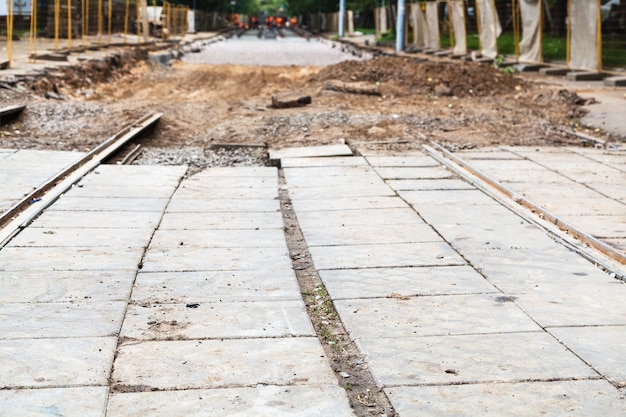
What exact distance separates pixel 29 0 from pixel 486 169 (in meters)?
15.3

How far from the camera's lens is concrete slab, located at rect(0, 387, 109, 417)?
3363 mm

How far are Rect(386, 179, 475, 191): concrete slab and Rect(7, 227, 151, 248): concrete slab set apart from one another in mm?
2941

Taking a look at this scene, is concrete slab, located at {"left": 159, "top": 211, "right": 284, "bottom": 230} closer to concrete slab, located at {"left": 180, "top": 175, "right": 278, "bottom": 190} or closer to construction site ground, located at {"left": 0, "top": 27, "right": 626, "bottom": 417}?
construction site ground, located at {"left": 0, "top": 27, "right": 626, "bottom": 417}

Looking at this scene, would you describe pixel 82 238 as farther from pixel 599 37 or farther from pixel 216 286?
pixel 599 37

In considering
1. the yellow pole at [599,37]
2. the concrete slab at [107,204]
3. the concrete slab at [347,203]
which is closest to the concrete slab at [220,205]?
the concrete slab at [107,204]

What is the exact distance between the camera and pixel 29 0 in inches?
826

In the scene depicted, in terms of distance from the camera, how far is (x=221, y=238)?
636cm

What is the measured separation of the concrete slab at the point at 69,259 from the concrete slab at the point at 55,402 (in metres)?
1.91

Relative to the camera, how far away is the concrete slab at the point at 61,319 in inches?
168

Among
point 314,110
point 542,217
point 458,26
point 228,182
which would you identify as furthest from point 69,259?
point 458,26

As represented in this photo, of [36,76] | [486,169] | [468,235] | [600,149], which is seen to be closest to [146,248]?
[468,235]

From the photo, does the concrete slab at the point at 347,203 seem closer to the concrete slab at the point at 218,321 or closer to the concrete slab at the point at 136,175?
the concrete slab at the point at 136,175

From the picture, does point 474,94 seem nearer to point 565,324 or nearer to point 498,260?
point 498,260

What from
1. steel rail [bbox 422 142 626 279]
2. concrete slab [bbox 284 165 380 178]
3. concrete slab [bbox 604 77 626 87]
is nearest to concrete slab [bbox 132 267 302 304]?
steel rail [bbox 422 142 626 279]
